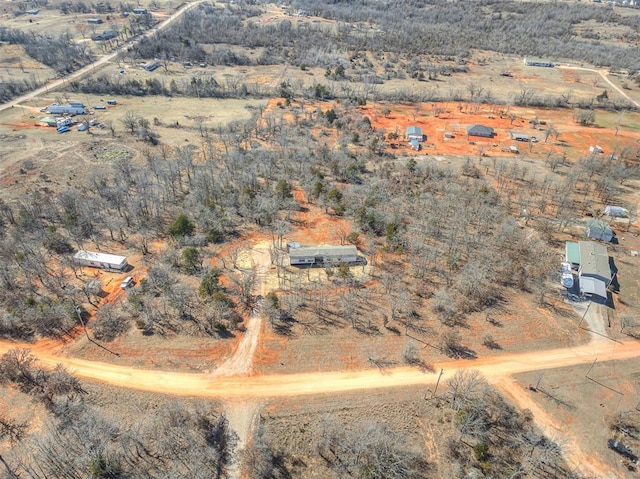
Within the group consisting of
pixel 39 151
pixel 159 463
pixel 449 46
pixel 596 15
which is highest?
pixel 596 15

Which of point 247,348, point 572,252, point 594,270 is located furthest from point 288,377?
point 572,252

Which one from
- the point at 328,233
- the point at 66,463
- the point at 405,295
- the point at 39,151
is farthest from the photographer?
the point at 39,151

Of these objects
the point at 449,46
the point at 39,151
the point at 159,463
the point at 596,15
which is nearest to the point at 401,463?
the point at 159,463

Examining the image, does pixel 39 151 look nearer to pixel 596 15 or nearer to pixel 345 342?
pixel 345 342

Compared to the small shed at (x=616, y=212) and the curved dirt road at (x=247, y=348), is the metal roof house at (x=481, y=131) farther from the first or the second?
the curved dirt road at (x=247, y=348)

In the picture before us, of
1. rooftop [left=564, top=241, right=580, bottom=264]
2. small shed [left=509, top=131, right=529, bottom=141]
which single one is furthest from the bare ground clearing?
small shed [left=509, top=131, right=529, bottom=141]

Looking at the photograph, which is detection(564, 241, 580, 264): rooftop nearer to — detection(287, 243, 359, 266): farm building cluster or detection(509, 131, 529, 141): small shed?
detection(287, 243, 359, 266): farm building cluster
